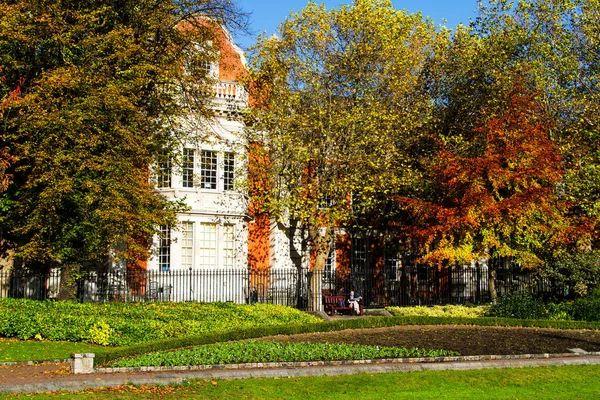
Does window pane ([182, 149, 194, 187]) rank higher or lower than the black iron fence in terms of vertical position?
higher

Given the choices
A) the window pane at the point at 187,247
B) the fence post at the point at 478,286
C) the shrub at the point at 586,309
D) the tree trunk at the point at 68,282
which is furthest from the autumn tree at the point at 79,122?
the fence post at the point at 478,286

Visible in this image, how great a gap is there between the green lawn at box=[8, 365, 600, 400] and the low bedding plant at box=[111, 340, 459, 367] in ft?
5.13

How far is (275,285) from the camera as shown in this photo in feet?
107

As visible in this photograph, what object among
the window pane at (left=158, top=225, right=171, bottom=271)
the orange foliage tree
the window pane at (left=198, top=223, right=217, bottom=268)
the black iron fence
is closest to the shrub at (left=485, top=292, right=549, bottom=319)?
the orange foliage tree

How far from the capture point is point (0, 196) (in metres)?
24.6

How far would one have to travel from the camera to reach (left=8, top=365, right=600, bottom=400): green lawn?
43.4 ft

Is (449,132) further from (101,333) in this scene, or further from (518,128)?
(101,333)

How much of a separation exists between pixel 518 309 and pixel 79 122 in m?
16.4

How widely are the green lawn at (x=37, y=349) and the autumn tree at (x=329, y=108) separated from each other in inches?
490

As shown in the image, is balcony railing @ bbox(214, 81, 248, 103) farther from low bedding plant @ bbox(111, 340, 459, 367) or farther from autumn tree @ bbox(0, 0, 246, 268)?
low bedding plant @ bbox(111, 340, 459, 367)

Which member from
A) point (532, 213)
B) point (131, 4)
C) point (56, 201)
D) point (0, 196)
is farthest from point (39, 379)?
point (532, 213)

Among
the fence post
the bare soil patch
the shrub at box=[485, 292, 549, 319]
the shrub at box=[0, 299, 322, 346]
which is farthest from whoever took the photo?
the fence post

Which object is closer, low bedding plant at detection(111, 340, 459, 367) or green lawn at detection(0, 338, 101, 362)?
low bedding plant at detection(111, 340, 459, 367)

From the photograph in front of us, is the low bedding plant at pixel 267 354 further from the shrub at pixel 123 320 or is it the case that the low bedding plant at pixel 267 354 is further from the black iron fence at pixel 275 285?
the black iron fence at pixel 275 285
